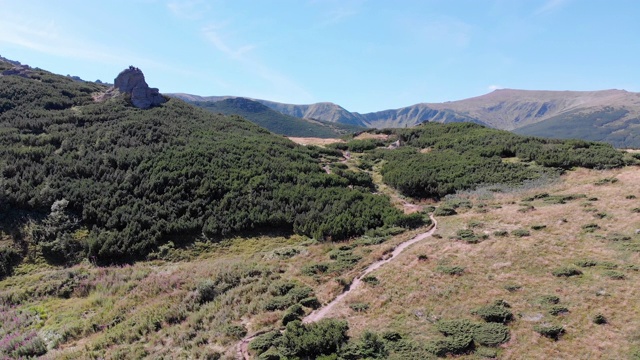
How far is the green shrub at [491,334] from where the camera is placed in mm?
9922

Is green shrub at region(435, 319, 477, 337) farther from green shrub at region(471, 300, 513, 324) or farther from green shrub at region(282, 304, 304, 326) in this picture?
green shrub at region(282, 304, 304, 326)

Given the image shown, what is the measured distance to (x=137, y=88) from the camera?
160 feet

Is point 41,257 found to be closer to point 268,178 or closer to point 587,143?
point 268,178

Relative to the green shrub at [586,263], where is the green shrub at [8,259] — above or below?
below

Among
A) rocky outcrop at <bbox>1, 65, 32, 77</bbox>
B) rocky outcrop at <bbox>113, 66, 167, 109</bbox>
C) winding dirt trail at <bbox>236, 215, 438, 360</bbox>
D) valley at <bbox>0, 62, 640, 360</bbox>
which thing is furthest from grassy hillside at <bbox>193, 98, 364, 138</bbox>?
winding dirt trail at <bbox>236, 215, 438, 360</bbox>

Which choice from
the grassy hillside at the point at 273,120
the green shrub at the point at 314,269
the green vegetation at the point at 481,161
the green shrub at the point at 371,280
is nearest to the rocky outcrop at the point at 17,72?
the green vegetation at the point at 481,161

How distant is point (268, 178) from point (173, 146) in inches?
413

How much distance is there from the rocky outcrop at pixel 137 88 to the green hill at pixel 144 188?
28.8ft

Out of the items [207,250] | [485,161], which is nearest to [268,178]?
[207,250]

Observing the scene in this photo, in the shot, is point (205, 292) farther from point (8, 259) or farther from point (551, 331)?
point (8, 259)

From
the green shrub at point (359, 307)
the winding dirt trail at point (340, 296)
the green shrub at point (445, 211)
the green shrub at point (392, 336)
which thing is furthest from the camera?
the green shrub at point (445, 211)

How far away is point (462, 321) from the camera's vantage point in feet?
36.0

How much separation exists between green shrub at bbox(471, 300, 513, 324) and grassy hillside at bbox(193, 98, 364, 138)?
11825cm

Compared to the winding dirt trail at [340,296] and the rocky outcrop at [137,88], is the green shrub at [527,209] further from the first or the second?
the rocky outcrop at [137,88]
